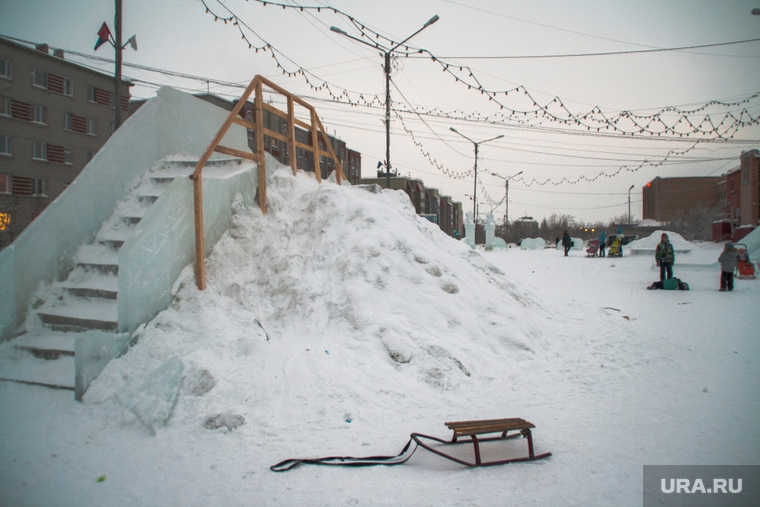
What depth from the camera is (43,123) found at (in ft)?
104

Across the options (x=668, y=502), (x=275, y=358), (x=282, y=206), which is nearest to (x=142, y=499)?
(x=275, y=358)

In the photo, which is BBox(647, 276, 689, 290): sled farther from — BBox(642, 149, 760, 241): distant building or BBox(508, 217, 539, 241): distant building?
BBox(508, 217, 539, 241): distant building

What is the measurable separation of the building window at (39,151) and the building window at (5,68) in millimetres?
4562

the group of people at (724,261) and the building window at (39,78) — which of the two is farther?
the building window at (39,78)

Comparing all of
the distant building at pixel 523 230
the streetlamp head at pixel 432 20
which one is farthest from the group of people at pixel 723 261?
the distant building at pixel 523 230

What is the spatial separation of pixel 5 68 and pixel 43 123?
158 inches

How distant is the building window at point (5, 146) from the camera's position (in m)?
29.0

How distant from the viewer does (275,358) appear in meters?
4.89

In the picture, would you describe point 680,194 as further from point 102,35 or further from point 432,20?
point 102,35

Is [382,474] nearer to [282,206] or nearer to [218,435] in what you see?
[218,435]

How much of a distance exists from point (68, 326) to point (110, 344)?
3.77ft

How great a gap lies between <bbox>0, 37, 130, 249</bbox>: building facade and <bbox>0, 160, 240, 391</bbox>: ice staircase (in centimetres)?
2717

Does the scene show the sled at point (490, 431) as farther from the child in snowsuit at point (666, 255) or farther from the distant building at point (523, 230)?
the distant building at point (523, 230)

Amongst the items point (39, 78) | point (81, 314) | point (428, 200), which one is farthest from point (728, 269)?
point (428, 200)
